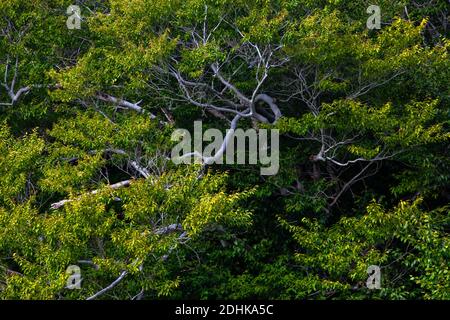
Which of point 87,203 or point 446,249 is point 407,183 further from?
point 87,203

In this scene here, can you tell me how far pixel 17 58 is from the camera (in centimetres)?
1257

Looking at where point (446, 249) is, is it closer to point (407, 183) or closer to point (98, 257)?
point (407, 183)

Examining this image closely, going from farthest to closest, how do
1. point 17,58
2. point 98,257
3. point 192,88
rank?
point 17,58 → point 192,88 → point 98,257

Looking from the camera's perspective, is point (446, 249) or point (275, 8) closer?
point (446, 249)

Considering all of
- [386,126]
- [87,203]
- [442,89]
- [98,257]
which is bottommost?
[98,257]

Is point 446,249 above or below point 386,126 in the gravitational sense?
below

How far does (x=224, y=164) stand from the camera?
1213 centimetres

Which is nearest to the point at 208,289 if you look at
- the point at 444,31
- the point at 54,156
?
the point at 54,156

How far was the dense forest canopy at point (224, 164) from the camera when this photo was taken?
8.64 meters

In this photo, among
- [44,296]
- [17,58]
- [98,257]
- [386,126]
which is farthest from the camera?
[17,58]

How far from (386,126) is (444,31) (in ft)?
13.7

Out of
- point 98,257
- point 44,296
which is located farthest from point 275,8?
point 44,296

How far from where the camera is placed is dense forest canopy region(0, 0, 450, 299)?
864 centimetres
